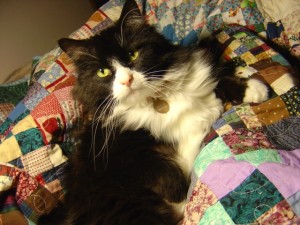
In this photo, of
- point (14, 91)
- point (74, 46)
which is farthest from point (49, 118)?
point (14, 91)

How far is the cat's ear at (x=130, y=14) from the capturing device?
3.79 feet

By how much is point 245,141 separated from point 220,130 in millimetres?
115

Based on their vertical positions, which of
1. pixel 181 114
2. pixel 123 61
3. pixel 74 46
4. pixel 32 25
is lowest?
pixel 181 114

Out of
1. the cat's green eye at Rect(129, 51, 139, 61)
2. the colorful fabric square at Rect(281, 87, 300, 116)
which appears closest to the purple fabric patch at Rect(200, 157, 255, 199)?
the colorful fabric square at Rect(281, 87, 300, 116)

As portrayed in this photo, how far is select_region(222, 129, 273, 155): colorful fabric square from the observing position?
0.94m

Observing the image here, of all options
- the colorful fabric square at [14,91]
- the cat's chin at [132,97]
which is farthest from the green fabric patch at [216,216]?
the colorful fabric square at [14,91]

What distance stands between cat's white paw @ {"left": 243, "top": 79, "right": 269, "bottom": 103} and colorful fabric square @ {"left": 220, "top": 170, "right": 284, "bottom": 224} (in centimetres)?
37

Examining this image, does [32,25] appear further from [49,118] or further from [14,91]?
[49,118]

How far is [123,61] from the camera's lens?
105 centimetres

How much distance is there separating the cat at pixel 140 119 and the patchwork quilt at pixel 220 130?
108 millimetres

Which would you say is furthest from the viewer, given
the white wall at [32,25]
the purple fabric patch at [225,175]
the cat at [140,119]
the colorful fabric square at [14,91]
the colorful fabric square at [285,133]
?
the white wall at [32,25]

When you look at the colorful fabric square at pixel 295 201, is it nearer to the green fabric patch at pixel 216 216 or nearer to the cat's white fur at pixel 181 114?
the green fabric patch at pixel 216 216

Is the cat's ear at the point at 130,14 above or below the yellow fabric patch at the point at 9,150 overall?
above

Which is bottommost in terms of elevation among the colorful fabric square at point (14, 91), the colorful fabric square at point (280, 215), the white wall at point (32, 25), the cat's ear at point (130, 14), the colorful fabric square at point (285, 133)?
the colorful fabric square at point (285, 133)
